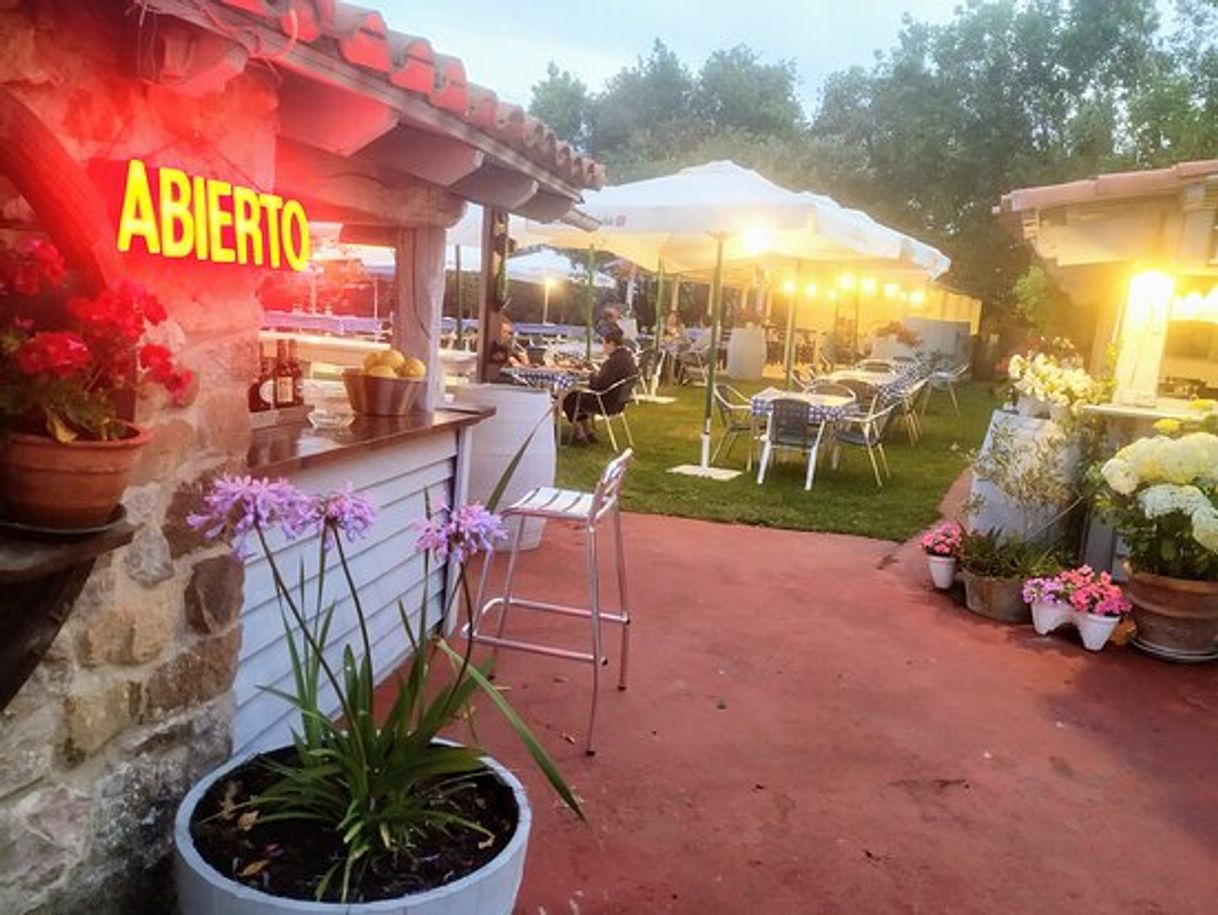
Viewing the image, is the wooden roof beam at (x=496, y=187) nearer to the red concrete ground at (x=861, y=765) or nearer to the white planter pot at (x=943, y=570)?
the red concrete ground at (x=861, y=765)

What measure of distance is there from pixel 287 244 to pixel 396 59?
0.54 meters

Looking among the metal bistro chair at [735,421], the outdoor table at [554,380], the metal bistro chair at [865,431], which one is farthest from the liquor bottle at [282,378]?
the metal bistro chair at [865,431]

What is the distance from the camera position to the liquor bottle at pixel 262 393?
343 cm

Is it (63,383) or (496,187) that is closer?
(63,383)

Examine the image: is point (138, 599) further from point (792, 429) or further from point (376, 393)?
point (792, 429)

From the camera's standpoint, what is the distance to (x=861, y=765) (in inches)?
134

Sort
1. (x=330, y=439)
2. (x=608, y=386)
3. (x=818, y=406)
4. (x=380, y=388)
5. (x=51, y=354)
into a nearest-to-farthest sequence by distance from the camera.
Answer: (x=51, y=354) → (x=330, y=439) → (x=380, y=388) → (x=818, y=406) → (x=608, y=386)

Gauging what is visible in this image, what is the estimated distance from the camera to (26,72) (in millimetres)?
1677

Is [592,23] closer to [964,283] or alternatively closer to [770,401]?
[964,283]

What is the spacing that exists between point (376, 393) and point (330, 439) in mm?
712

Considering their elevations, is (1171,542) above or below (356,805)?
above

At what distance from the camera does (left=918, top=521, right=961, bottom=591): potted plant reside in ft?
18.0

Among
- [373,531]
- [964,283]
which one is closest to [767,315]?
[964,283]

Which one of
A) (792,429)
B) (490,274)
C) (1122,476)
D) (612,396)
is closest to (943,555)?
(1122,476)
